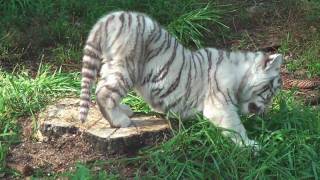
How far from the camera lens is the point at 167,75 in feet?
16.5

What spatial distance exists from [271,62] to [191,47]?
246 cm

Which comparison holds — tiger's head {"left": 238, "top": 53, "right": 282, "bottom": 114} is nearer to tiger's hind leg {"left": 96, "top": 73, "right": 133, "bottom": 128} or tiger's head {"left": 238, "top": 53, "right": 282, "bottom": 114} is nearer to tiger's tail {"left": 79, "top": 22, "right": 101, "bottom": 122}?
tiger's hind leg {"left": 96, "top": 73, "right": 133, "bottom": 128}

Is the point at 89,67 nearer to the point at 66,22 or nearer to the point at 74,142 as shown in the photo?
the point at 74,142

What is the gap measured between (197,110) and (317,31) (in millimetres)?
3329

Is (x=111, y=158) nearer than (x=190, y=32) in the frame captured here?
Yes

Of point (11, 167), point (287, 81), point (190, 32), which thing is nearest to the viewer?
point (11, 167)

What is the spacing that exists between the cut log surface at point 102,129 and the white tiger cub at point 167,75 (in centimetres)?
13

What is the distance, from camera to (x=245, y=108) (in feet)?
17.0

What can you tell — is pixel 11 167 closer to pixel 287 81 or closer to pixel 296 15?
pixel 287 81

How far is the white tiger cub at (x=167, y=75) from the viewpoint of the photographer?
486 centimetres

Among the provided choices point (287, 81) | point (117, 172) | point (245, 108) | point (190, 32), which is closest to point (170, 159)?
point (117, 172)

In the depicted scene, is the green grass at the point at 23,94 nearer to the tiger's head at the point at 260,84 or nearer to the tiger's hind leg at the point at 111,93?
the tiger's hind leg at the point at 111,93

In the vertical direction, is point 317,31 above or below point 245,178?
above

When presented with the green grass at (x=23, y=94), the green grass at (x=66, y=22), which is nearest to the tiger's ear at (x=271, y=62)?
the green grass at (x=23, y=94)
